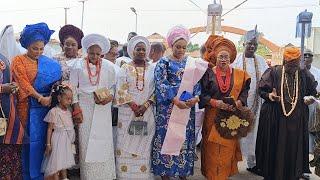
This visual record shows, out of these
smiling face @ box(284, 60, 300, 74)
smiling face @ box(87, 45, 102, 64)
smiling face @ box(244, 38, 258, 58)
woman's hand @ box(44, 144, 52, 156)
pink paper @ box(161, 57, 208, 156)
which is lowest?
woman's hand @ box(44, 144, 52, 156)

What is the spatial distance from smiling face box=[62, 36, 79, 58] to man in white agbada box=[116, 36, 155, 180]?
2.18 feet

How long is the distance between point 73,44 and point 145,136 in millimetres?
1438

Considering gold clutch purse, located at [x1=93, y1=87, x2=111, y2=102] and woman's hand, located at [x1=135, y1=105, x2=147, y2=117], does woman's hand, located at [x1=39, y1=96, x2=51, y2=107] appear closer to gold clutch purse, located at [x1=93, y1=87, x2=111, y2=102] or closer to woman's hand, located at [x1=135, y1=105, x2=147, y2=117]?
gold clutch purse, located at [x1=93, y1=87, x2=111, y2=102]

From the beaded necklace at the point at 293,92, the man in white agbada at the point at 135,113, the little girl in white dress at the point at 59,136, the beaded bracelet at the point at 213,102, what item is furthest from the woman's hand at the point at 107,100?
the beaded necklace at the point at 293,92

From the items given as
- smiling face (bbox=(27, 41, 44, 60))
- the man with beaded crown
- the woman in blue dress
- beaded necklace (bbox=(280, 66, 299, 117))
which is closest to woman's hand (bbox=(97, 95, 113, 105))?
the woman in blue dress

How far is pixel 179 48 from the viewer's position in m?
4.80

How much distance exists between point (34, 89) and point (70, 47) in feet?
3.01

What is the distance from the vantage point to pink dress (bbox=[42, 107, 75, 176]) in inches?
172

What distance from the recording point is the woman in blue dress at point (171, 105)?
4.75 m

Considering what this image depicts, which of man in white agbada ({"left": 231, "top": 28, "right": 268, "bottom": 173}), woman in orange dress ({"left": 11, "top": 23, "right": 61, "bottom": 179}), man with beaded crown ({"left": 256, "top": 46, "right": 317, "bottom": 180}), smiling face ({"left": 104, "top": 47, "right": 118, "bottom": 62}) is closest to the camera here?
woman in orange dress ({"left": 11, "top": 23, "right": 61, "bottom": 179})

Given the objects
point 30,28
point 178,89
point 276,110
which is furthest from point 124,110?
point 276,110

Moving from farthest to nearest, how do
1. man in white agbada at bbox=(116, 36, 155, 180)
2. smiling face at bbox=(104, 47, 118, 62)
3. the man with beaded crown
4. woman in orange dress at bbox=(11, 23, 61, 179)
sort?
smiling face at bbox=(104, 47, 118, 62) < the man with beaded crown < man in white agbada at bbox=(116, 36, 155, 180) < woman in orange dress at bbox=(11, 23, 61, 179)

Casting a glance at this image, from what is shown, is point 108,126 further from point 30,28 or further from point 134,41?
point 30,28

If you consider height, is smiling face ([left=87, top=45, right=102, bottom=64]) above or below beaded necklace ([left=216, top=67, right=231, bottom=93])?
above
